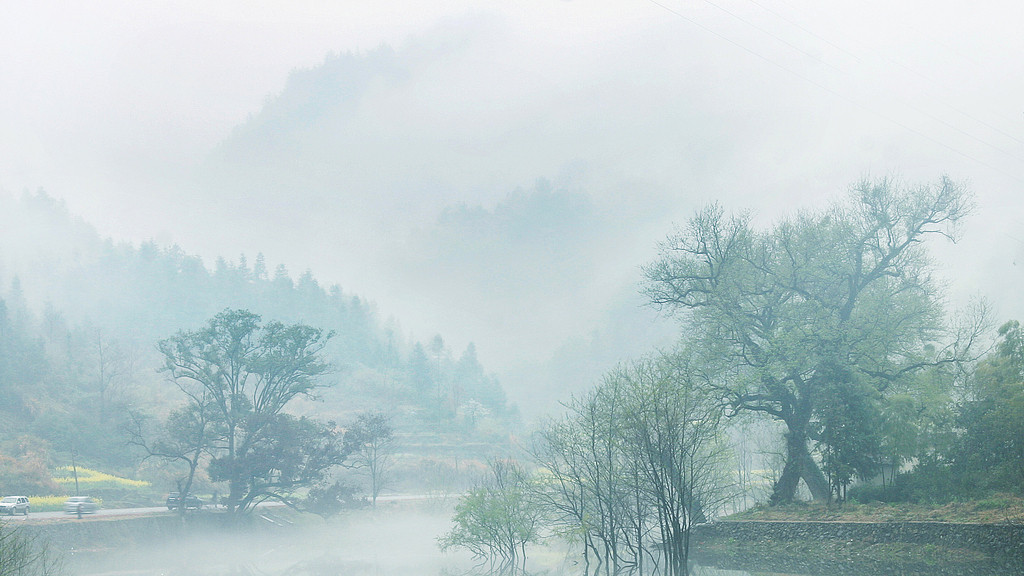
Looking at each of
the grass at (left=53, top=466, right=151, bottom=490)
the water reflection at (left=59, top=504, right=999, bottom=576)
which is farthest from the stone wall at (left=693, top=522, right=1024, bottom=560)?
the grass at (left=53, top=466, right=151, bottom=490)

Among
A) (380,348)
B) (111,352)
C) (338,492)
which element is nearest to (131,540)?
(338,492)

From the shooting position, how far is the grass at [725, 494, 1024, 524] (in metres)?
21.9

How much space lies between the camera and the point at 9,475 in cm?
5672

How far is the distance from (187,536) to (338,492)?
10560mm

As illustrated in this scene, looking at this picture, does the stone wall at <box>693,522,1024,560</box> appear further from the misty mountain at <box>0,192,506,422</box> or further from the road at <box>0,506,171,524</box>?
the misty mountain at <box>0,192,506,422</box>

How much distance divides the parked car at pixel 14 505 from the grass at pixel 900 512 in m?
41.7

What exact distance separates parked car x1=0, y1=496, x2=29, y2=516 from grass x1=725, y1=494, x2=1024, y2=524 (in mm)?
41681

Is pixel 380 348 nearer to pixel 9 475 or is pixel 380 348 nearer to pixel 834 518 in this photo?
pixel 9 475

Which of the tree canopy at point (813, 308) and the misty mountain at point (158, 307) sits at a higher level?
the misty mountain at point (158, 307)

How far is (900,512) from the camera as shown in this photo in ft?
83.9

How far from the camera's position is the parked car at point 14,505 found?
44.2m

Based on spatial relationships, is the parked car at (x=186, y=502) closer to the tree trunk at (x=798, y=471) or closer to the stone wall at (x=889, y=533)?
the stone wall at (x=889, y=533)

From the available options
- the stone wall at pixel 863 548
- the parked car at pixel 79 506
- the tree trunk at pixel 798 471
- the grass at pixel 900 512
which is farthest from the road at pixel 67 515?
the tree trunk at pixel 798 471

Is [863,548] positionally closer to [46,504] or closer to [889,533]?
[889,533]
